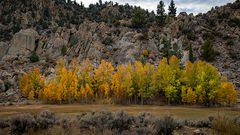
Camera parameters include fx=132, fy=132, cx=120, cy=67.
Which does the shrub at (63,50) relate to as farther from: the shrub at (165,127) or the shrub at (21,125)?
the shrub at (165,127)

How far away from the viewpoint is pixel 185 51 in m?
68.9

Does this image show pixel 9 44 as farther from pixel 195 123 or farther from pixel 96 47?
pixel 195 123

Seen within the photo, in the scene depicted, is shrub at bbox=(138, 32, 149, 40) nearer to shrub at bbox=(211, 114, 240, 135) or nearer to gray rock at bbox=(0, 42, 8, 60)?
shrub at bbox=(211, 114, 240, 135)

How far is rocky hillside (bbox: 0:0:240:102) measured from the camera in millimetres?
66812

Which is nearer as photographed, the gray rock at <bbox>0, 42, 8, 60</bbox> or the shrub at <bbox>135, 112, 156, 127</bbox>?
the shrub at <bbox>135, 112, 156, 127</bbox>

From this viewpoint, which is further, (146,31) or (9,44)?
(146,31)

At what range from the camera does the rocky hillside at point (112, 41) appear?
2630 inches

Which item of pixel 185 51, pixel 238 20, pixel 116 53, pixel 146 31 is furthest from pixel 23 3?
pixel 238 20

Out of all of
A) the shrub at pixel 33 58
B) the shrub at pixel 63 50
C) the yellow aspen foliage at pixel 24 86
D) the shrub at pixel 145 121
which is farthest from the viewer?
the shrub at pixel 63 50

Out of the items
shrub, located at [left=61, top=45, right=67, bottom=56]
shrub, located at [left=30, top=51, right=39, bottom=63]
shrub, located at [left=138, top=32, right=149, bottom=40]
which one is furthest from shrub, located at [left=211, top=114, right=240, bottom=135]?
shrub, located at [left=30, top=51, right=39, bottom=63]

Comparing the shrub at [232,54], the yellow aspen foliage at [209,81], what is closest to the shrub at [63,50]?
the yellow aspen foliage at [209,81]

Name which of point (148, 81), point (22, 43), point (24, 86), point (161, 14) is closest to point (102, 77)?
point (148, 81)

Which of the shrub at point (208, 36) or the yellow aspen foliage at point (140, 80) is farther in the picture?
the shrub at point (208, 36)

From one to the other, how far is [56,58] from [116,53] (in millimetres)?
36282
